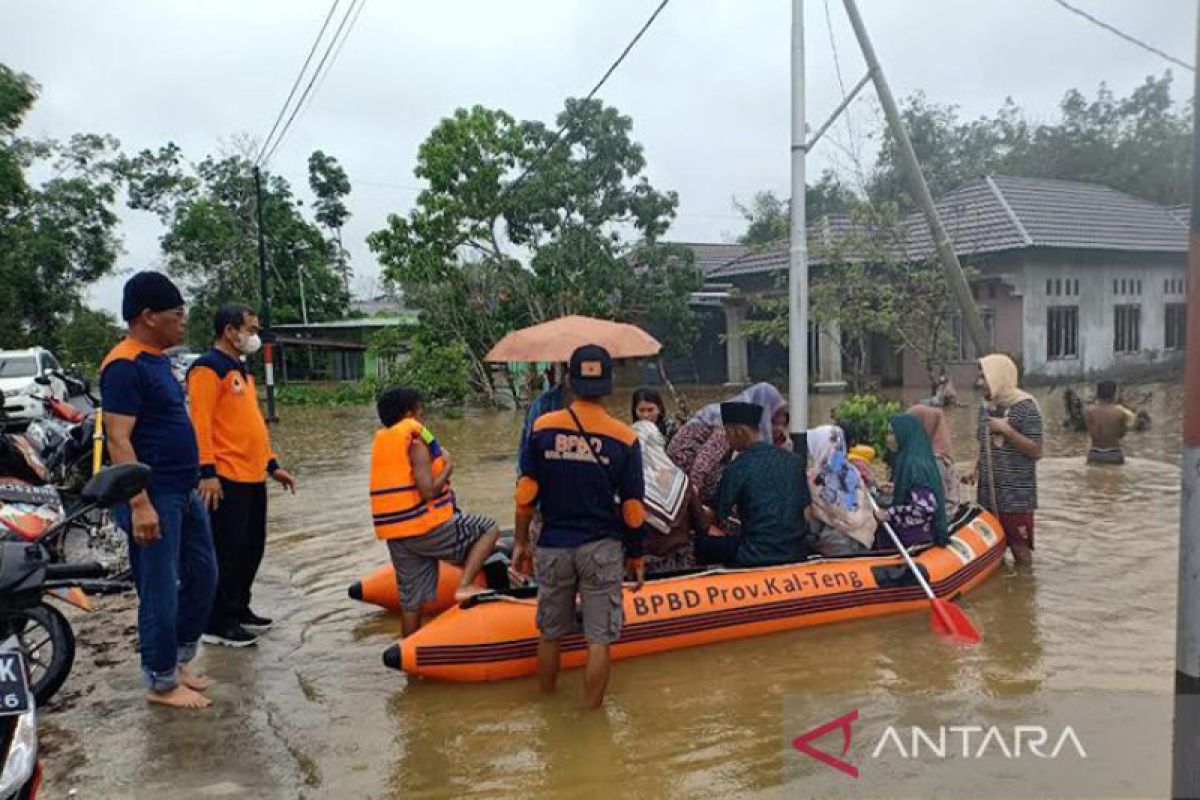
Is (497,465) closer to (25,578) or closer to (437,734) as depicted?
A: (437,734)

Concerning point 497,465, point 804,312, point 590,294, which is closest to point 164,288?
point 804,312

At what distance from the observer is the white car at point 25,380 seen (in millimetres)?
13750

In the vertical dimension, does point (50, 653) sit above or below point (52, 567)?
below

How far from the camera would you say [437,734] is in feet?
14.4

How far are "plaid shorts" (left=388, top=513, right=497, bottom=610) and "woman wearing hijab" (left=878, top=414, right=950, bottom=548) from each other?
2789mm

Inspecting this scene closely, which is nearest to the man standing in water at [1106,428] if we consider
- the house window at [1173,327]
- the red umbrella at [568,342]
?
the red umbrella at [568,342]

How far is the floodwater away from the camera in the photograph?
3.94 m

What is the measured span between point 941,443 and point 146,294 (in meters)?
5.41

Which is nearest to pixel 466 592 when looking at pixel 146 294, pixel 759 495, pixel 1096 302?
pixel 759 495

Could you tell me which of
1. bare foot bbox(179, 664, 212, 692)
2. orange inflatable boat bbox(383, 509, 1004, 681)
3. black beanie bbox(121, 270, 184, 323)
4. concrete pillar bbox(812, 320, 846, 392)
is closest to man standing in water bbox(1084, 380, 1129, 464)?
orange inflatable boat bbox(383, 509, 1004, 681)

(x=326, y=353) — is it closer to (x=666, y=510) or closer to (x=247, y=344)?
(x=247, y=344)

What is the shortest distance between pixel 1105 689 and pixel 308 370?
33227 millimetres

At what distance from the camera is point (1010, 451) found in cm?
694

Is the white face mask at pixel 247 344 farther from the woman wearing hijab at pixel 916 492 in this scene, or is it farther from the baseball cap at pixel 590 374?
the woman wearing hijab at pixel 916 492
